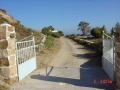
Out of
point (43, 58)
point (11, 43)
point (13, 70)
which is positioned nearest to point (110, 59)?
point (13, 70)

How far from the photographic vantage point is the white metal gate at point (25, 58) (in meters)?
8.48

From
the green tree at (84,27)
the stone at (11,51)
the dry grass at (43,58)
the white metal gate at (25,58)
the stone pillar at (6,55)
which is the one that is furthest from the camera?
the green tree at (84,27)

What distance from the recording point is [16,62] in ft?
26.6

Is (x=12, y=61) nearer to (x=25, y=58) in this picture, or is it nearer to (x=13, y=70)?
(x=13, y=70)

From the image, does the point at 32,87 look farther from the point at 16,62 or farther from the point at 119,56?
the point at 119,56

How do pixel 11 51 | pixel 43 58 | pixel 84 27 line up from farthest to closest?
pixel 84 27 < pixel 43 58 < pixel 11 51

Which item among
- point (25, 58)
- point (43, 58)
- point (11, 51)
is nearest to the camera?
point (11, 51)

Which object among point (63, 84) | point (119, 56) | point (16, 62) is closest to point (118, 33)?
point (119, 56)

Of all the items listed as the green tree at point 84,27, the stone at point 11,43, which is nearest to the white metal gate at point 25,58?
the stone at point 11,43

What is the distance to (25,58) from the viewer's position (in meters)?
9.52

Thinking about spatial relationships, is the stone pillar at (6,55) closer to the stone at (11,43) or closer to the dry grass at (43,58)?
the stone at (11,43)

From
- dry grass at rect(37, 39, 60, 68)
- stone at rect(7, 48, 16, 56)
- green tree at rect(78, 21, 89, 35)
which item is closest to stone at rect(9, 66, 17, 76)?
stone at rect(7, 48, 16, 56)

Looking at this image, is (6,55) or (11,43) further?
(11,43)

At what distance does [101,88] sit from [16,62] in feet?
10.7
